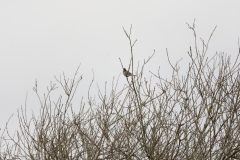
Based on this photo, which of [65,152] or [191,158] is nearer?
[191,158]

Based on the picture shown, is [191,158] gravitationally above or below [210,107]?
below

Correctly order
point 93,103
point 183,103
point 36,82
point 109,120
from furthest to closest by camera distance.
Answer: point 93,103 → point 36,82 → point 109,120 → point 183,103

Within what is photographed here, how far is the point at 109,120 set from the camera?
5.98m

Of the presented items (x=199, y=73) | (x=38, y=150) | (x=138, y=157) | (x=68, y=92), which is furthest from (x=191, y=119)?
(x=38, y=150)

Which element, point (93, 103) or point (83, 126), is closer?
point (83, 126)

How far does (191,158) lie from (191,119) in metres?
0.51

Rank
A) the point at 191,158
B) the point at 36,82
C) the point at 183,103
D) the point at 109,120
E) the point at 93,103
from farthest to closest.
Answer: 1. the point at 93,103
2. the point at 36,82
3. the point at 109,120
4. the point at 183,103
5. the point at 191,158

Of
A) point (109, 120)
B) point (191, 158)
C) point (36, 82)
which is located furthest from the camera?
point (36, 82)

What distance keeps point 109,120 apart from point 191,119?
4.47 ft

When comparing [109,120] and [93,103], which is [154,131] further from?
[93,103]

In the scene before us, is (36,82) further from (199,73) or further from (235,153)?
(235,153)

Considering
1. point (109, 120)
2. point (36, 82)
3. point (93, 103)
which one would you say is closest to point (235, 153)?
point (109, 120)

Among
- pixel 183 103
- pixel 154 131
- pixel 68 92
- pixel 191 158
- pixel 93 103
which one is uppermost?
pixel 93 103

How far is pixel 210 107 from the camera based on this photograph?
16.7 ft
